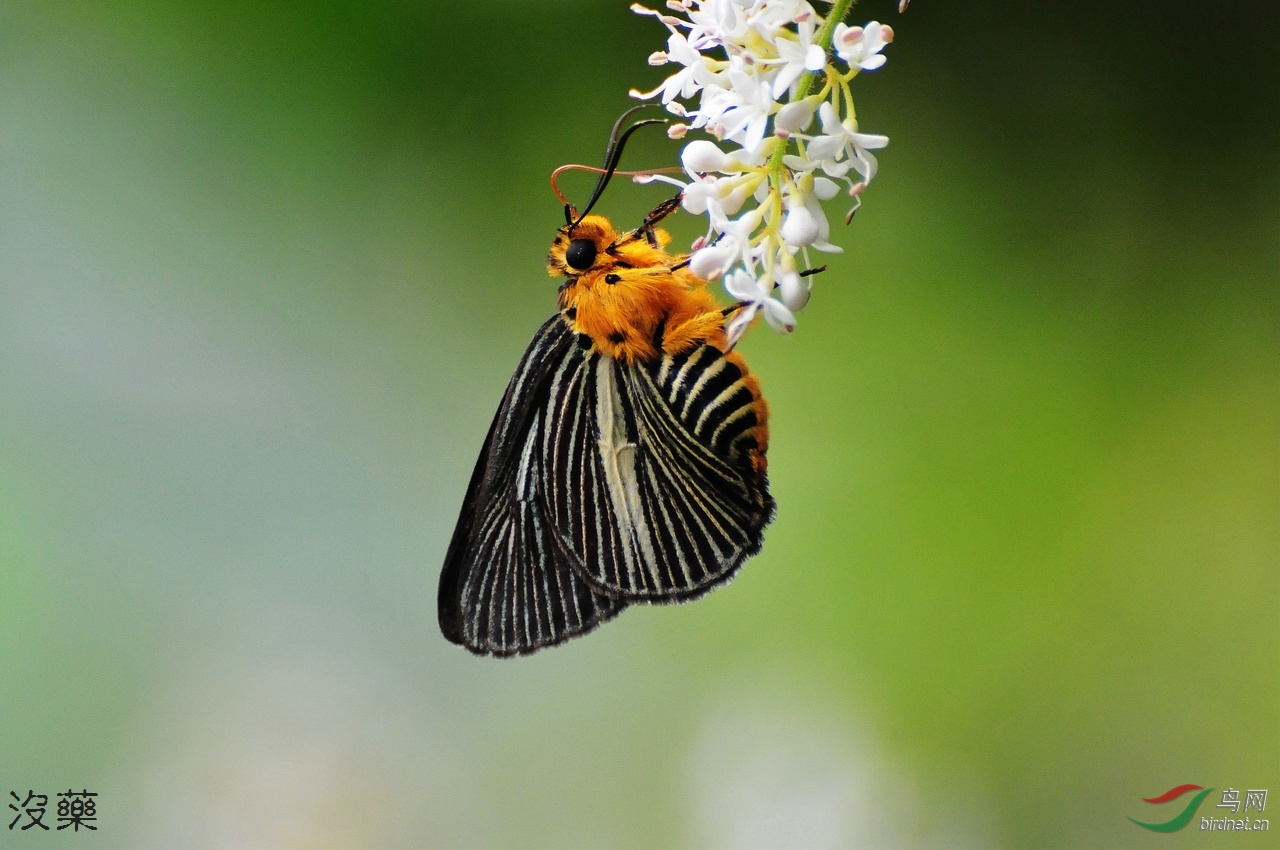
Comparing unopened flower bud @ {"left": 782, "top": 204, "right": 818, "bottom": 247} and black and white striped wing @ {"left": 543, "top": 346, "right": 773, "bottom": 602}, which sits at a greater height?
unopened flower bud @ {"left": 782, "top": 204, "right": 818, "bottom": 247}

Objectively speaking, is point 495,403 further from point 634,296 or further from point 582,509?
point 634,296

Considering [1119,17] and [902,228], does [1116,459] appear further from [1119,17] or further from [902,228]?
[1119,17]

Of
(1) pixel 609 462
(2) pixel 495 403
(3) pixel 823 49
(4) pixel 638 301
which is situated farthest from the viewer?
(2) pixel 495 403

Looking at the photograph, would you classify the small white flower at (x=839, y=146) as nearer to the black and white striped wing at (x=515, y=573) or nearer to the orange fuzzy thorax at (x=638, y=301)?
the orange fuzzy thorax at (x=638, y=301)

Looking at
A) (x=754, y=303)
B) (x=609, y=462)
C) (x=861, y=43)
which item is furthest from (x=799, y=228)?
(x=609, y=462)

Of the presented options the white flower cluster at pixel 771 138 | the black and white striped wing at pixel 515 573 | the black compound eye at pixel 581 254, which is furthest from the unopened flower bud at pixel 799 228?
the black and white striped wing at pixel 515 573

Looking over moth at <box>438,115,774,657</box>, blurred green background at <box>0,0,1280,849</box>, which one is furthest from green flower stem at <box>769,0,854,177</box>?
blurred green background at <box>0,0,1280,849</box>

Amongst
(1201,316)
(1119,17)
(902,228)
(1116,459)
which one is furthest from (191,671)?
(1119,17)

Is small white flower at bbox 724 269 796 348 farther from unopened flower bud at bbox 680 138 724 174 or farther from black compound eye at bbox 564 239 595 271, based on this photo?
black compound eye at bbox 564 239 595 271
